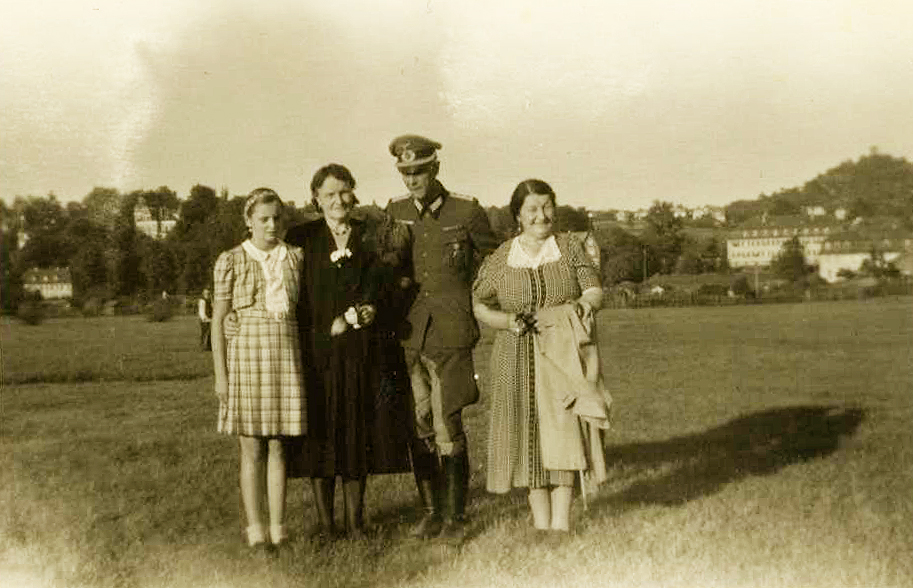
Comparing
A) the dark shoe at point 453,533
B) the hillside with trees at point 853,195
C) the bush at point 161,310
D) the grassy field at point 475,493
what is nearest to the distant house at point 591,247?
the grassy field at point 475,493

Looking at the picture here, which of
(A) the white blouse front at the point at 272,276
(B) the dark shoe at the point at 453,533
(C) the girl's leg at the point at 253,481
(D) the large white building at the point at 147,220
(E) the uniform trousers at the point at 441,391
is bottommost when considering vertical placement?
(B) the dark shoe at the point at 453,533

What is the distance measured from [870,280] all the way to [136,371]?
21.3 feet

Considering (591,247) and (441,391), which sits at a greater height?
(591,247)

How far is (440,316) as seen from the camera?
14.9 ft

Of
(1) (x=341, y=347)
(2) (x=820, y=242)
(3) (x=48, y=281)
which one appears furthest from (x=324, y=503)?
(2) (x=820, y=242)

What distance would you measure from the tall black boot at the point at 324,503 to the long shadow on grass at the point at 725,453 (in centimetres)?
164

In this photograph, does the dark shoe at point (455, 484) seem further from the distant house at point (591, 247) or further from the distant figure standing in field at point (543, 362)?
the distant house at point (591, 247)

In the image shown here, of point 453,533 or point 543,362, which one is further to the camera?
point 453,533

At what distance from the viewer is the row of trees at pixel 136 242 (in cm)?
562

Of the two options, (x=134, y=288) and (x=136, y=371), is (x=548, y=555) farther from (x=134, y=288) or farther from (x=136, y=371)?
(x=136, y=371)

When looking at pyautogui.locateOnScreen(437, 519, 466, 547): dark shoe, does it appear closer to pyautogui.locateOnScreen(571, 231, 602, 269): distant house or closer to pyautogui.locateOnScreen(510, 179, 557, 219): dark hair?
pyautogui.locateOnScreen(571, 231, 602, 269): distant house

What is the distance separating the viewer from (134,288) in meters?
6.37

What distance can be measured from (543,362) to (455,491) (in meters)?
0.85

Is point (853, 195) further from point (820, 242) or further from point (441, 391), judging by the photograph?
point (441, 391)
